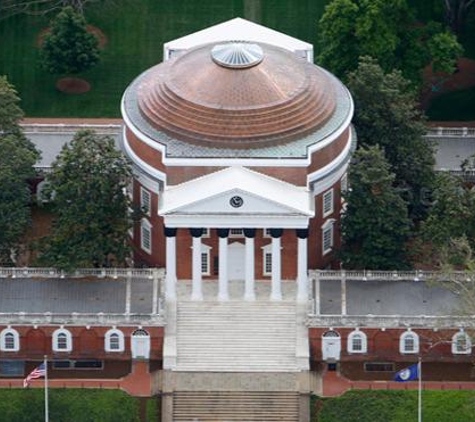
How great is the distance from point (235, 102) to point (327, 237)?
1171cm

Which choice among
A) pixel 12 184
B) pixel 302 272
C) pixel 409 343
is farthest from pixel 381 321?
pixel 12 184

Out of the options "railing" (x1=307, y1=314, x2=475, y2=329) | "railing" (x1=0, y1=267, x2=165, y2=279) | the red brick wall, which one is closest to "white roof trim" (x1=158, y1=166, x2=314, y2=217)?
"railing" (x1=0, y1=267, x2=165, y2=279)

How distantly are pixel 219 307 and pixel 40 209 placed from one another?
18862 millimetres

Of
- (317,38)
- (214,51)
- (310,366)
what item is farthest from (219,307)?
(317,38)

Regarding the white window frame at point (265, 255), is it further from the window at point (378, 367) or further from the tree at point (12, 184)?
the tree at point (12, 184)

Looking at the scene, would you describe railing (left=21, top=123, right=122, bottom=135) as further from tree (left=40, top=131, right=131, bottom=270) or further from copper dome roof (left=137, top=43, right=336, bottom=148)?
tree (left=40, top=131, right=131, bottom=270)

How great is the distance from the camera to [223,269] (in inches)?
6304

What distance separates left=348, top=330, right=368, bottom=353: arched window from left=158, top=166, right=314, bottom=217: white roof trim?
27.5 feet

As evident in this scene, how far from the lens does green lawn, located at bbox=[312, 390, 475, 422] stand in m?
154

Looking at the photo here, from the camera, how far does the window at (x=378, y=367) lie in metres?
159

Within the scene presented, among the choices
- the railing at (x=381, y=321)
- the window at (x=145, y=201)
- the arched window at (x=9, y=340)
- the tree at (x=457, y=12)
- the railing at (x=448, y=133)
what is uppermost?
the tree at (x=457, y=12)

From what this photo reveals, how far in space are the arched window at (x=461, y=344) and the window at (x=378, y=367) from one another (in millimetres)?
4294

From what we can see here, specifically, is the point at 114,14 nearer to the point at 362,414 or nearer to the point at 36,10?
the point at 36,10

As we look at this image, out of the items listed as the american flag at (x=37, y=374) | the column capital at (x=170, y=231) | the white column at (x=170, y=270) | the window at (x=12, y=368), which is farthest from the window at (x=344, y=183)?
the american flag at (x=37, y=374)
